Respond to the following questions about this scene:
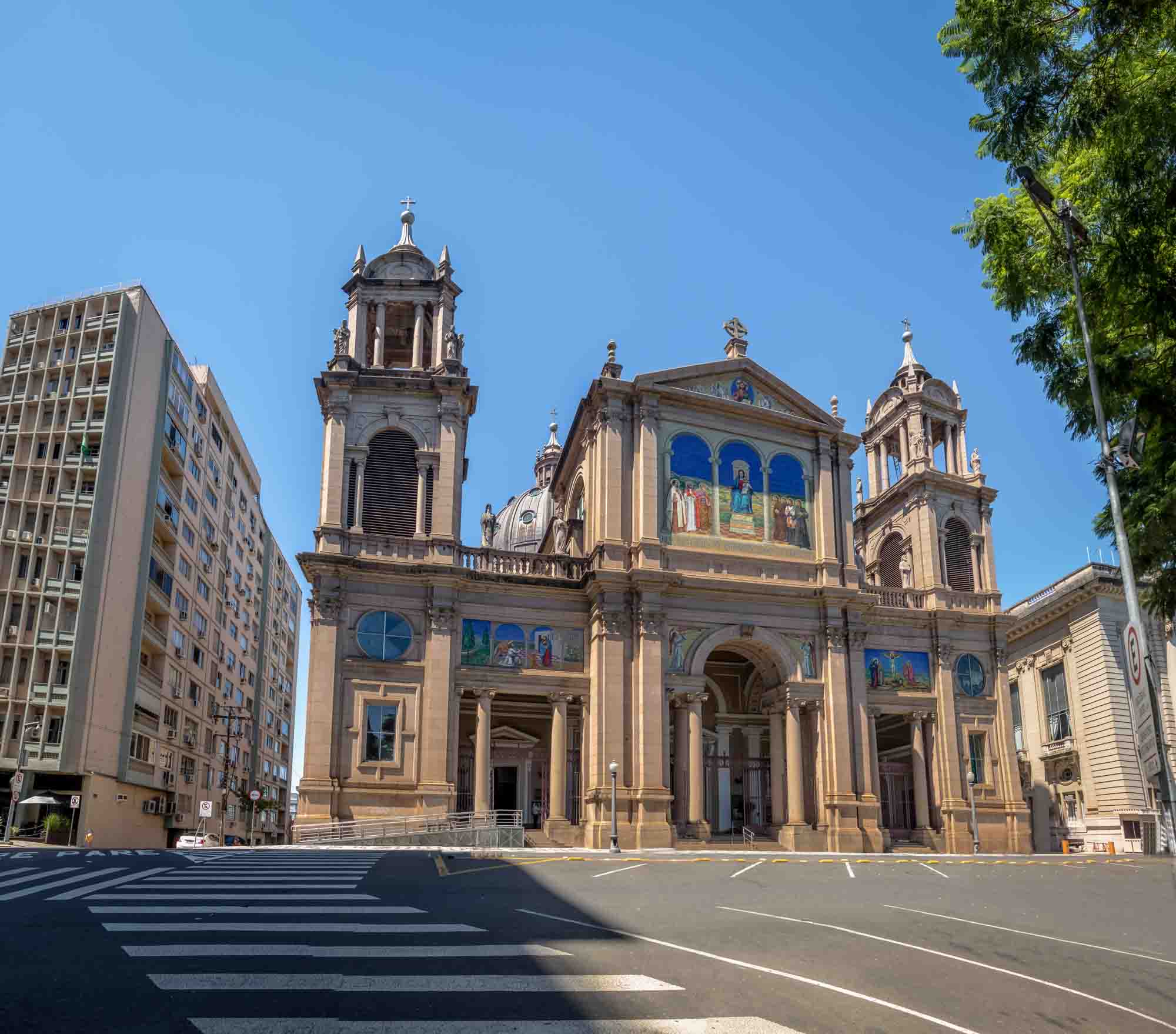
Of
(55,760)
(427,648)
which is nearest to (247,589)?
(55,760)

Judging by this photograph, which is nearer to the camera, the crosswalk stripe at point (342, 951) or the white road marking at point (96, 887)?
the crosswalk stripe at point (342, 951)

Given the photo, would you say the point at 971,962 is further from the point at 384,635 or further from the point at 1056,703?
the point at 1056,703

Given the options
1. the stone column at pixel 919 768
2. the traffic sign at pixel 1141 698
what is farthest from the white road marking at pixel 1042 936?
the stone column at pixel 919 768

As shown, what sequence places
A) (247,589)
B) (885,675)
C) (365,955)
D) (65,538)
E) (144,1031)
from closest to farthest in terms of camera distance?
(144,1031) < (365,955) < (885,675) < (65,538) < (247,589)

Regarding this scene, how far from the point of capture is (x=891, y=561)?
183 feet

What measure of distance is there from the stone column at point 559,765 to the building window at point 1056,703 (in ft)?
97.5

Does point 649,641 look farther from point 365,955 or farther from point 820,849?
point 365,955

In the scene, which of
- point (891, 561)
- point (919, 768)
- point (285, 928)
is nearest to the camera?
point (285, 928)

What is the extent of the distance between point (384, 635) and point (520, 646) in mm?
5670

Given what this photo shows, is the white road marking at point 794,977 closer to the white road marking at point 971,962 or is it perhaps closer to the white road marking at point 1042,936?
the white road marking at point 971,962

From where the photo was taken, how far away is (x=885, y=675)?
1897 inches

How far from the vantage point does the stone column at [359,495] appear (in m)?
43.3

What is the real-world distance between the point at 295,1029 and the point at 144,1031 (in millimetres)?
1011

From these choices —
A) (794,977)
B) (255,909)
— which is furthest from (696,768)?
(794,977)
